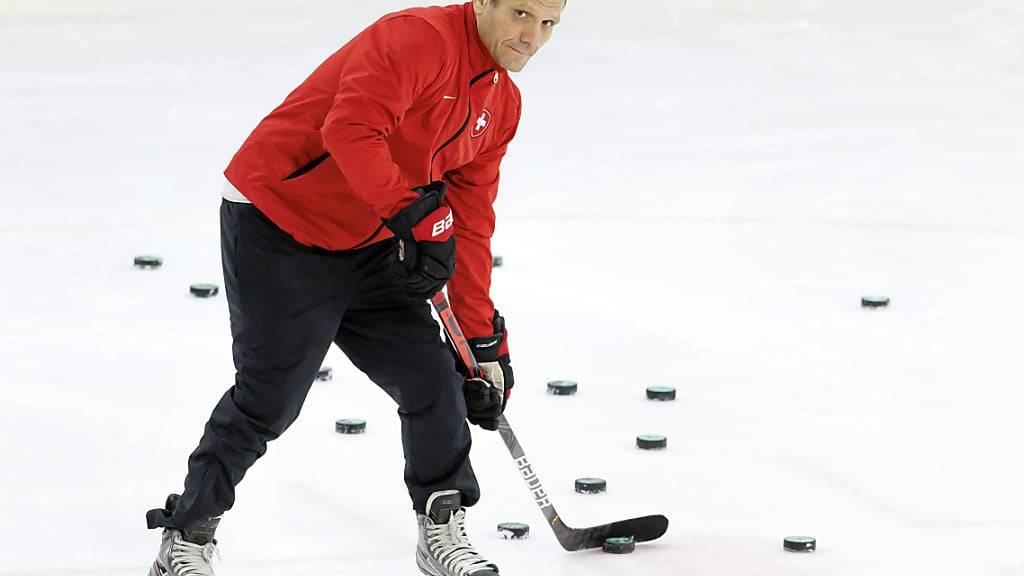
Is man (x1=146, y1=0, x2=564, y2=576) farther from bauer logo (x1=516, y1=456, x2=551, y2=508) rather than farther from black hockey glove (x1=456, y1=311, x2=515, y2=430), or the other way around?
bauer logo (x1=516, y1=456, x2=551, y2=508)

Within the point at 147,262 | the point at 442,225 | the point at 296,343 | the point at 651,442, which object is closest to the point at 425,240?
the point at 442,225

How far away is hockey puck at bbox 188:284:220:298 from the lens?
474 cm

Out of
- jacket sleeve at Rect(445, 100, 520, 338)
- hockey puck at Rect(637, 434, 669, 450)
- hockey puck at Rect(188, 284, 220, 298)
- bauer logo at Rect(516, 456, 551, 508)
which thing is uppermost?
jacket sleeve at Rect(445, 100, 520, 338)

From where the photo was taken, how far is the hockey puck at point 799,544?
9.72 feet

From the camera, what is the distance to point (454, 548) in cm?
273

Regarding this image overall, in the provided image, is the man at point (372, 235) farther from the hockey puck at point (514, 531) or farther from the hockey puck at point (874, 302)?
the hockey puck at point (874, 302)

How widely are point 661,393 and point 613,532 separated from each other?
93 cm

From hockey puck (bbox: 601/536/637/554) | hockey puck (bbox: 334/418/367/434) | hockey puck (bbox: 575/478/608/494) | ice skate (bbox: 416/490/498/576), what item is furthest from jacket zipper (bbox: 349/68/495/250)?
hockey puck (bbox: 334/418/367/434)

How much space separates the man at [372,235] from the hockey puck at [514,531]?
10.4 inches

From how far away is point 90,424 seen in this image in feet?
11.9

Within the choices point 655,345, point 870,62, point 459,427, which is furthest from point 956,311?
point 870,62

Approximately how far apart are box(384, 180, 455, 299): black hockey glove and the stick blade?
648 millimetres

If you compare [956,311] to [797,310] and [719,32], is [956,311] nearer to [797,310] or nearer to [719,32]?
[797,310]

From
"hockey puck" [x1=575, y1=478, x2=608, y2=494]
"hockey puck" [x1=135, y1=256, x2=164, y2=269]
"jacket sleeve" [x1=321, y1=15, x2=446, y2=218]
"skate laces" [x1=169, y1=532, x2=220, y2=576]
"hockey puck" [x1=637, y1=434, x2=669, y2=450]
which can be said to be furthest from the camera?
"hockey puck" [x1=135, y1=256, x2=164, y2=269]
